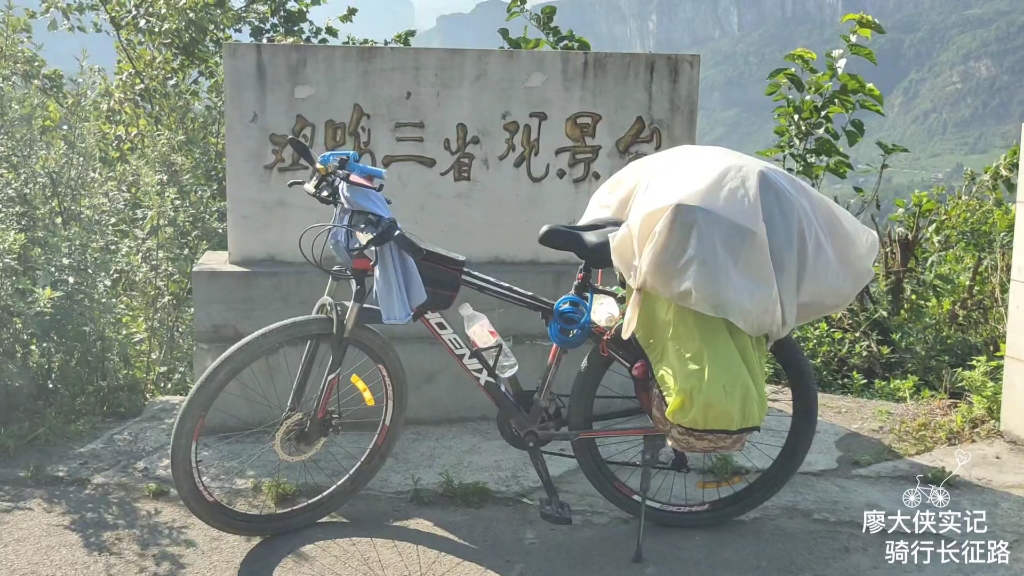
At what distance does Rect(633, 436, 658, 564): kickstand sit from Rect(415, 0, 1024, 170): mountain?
215cm

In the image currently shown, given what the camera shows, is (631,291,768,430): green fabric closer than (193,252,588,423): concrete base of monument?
Yes

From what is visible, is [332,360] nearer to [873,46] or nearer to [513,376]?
[513,376]

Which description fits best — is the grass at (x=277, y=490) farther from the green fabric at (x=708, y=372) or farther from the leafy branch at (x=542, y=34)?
the leafy branch at (x=542, y=34)

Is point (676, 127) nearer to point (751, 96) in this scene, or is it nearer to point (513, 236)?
point (513, 236)

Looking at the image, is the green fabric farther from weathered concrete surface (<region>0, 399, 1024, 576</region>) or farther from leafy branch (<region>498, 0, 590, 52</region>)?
leafy branch (<region>498, 0, 590, 52</region>)

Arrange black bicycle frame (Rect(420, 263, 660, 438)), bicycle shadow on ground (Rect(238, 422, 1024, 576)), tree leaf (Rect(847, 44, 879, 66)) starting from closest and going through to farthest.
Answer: bicycle shadow on ground (Rect(238, 422, 1024, 576))
black bicycle frame (Rect(420, 263, 660, 438))
tree leaf (Rect(847, 44, 879, 66))

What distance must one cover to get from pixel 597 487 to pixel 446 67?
81.0 inches

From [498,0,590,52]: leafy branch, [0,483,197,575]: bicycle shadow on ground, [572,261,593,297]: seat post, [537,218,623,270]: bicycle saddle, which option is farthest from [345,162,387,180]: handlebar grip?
[498,0,590,52]: leafy branch

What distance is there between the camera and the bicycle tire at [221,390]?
324 cm

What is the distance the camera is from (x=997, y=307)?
5906 mm

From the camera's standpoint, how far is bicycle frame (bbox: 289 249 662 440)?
340 centimetres

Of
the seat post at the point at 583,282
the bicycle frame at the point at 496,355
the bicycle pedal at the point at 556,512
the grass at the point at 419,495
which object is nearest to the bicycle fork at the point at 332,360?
the bicycle frame at the point at 496,355

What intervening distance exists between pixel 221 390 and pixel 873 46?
30567 mm

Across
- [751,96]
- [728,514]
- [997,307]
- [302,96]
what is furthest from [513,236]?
[751,96]
